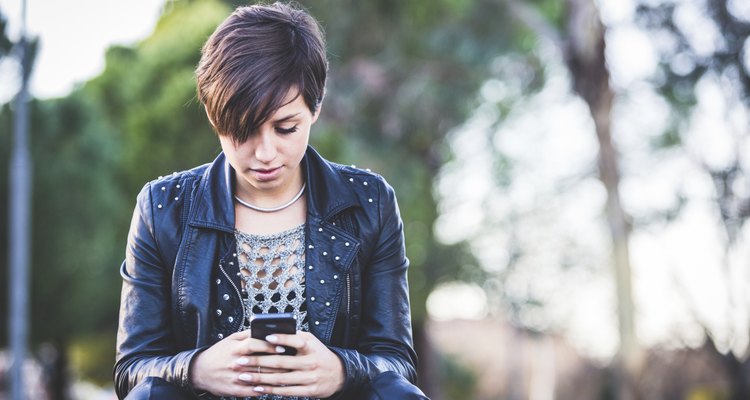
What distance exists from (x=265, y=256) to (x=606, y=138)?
40.0ft

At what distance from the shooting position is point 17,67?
15.7 meters

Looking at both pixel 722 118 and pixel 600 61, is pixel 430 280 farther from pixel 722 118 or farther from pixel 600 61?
pixel 600 61

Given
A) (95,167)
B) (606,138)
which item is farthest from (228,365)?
(95,167)

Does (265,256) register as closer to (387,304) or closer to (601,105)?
(387,304)

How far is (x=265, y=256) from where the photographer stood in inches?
114

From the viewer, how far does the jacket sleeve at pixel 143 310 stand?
9.00 feet

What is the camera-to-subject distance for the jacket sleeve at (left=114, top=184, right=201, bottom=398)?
274 cm

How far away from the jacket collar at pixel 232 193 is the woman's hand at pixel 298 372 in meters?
0.48

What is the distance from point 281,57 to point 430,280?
75.3ft

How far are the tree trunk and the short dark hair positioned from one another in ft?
38.0

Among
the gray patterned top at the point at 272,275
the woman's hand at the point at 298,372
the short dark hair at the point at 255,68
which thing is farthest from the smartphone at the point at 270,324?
the short dark hair at the point at 255,68

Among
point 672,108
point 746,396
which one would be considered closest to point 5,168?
point 672,108

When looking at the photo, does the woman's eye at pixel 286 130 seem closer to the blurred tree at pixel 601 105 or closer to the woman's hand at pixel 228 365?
the woman's hand at pixel 228 365

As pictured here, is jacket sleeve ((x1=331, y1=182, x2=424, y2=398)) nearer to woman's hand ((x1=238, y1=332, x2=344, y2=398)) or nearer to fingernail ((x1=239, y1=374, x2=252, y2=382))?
woman's hand ((x1=238, y1=332, x2=344, y2=398))
